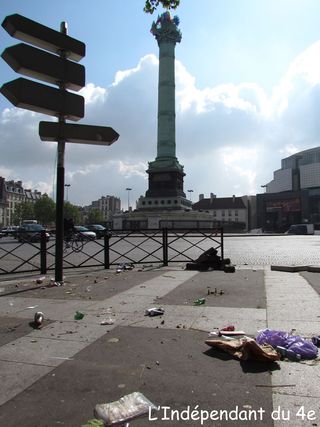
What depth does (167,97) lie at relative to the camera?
293ft

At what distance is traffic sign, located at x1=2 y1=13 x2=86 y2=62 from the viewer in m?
9.65

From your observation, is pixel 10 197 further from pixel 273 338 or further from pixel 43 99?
pixel 273 338

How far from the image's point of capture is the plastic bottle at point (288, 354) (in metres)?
4.73

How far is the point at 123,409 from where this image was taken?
140 inches

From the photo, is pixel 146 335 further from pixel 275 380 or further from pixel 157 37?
pixel 157 37

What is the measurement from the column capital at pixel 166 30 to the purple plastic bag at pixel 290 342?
309 feet

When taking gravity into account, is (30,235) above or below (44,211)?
below

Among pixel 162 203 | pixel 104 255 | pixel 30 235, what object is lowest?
pixel 104 255

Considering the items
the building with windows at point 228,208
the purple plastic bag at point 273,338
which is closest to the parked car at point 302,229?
the purple plastic bag at point 273,338

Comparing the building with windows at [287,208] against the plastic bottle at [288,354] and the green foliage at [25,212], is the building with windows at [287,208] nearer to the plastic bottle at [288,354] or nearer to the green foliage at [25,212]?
the green foliage at [25,212]

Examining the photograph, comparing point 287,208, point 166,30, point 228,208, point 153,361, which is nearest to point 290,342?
point 153,361

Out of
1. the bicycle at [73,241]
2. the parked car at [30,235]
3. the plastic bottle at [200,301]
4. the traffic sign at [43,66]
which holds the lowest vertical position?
the plastic bottle at [200,301]

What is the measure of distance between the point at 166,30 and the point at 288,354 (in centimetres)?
9581

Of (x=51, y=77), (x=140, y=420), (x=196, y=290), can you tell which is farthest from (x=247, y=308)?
(x=51, y=77)
